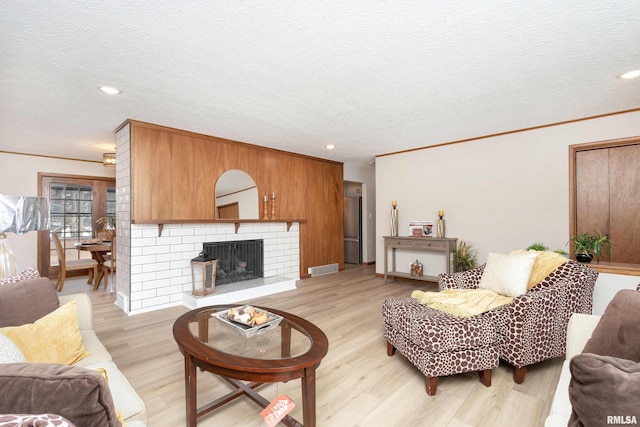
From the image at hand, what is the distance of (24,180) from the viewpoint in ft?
17.9

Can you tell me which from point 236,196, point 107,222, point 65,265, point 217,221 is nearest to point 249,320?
point 217,221

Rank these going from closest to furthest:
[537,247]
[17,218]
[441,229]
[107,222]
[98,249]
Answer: [17,218], [537,247], [98,249], [441,229], [107,222]

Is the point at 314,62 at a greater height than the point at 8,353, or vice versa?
the point at 314,62

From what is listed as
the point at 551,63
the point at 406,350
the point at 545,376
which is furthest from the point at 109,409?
the point at 551,63

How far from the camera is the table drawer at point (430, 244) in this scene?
15.6ft

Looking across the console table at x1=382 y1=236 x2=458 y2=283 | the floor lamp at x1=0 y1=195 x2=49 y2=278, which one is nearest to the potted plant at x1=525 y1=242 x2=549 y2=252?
the console table at x1=382 y1=236 x2=458 y2=283

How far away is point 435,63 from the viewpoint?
2.37 m

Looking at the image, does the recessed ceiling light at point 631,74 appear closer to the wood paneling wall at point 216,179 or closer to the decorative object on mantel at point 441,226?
the decorative object on mantel at point 441,226

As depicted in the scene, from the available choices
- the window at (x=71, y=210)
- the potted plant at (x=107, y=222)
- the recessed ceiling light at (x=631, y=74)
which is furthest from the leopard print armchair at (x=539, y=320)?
the window at (x=71, y=210)

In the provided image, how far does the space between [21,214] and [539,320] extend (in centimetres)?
344

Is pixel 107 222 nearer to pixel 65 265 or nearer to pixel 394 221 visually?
pixel 65 265

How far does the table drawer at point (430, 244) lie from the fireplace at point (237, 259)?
8.62ft

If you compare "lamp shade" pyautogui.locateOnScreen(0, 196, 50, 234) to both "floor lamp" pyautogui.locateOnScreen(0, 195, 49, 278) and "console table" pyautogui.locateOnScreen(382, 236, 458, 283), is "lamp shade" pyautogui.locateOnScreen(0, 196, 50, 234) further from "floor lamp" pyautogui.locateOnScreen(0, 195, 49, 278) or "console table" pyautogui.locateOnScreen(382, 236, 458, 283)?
"console table" pyautogui.locateOnScreen(382, 236, 458, 283)

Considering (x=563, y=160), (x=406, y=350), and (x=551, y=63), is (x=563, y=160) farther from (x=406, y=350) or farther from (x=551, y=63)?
(x=406, y=350)
